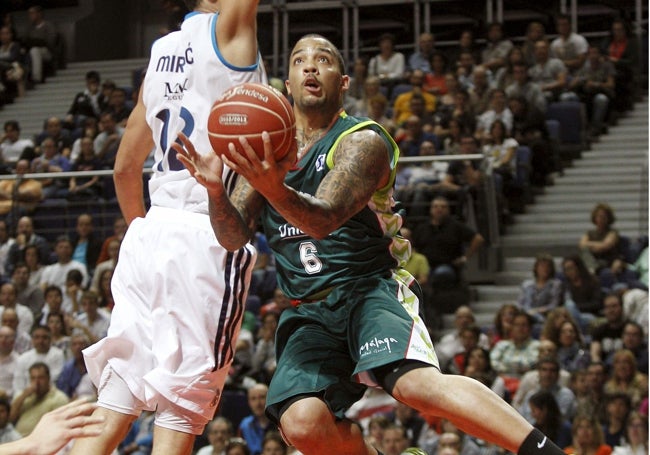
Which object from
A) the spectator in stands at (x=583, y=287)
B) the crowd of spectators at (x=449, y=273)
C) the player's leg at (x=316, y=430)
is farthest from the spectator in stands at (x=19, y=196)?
the player's leg at (x=316, y=430)

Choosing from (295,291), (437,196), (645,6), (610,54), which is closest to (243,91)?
(295,291)

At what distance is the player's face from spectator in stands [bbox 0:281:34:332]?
7417 millimetres

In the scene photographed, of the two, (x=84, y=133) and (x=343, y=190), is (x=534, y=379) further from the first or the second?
(x=84, y=133)

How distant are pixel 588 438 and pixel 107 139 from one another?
7988mm

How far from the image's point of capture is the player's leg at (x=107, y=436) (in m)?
4.27

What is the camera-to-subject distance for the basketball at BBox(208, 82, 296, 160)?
12.4ft

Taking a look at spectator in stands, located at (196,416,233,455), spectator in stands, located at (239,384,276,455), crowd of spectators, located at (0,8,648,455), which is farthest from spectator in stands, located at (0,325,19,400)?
spectator in stands, located at (239,384,276,455)

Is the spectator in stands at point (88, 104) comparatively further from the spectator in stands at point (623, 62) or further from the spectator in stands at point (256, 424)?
the spectator in stands at point (256, 424)

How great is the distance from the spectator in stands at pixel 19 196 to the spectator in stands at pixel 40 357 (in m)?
2.10

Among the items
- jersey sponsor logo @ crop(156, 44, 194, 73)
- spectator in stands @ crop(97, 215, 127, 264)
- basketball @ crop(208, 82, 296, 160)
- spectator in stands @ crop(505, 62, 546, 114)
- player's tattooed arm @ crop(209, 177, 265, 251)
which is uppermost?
jersey sponsor logo @ crop(156, 44, 194, 73)

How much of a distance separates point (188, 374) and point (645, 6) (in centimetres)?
1390

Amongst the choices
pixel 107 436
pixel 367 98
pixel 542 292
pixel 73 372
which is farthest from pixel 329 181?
pixel 367 98

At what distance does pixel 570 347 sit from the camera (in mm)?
9516

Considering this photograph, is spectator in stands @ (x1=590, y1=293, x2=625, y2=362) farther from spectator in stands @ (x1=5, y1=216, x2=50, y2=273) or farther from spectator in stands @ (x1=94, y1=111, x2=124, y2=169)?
spectator in stands @ (x1=94, y1=111, x2=124, y2=169)
